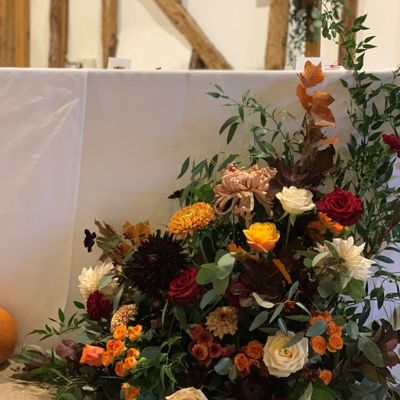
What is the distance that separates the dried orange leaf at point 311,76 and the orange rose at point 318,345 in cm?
41

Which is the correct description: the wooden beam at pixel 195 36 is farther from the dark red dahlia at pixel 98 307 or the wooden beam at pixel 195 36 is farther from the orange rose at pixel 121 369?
the orange rose at pixel 121 369

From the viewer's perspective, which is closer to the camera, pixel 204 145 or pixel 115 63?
pixel 204 145

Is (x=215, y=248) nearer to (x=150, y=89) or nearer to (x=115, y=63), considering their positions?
(x=150, y=89)

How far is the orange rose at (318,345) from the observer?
29.4 inches

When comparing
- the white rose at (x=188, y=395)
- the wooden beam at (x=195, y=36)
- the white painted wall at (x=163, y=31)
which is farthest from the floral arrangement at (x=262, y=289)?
the wooden beam at (x=195, y=36)

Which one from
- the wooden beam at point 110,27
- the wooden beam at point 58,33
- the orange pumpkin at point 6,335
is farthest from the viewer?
the wooden beam at point 58,33

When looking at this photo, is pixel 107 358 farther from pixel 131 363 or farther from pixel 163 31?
pixel 163 31

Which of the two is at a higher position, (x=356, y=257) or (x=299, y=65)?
(x=299, y=65)

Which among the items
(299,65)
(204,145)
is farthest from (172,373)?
(299,65)

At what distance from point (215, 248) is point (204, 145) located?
0.23 m

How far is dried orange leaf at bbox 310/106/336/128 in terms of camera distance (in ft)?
2.80

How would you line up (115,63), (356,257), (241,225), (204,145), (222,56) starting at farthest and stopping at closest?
(222,56) < (115,63) < (204,145) < (241,225) < (356,257)


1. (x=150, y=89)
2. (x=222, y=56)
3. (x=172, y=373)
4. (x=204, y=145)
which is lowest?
(x=172, y=373)

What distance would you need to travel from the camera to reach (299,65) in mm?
1149
